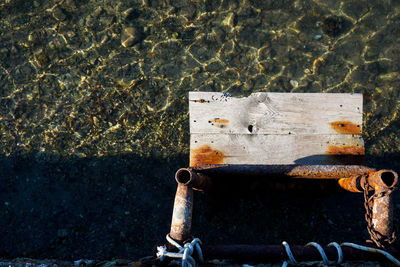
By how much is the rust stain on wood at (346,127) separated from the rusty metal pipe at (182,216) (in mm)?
2208

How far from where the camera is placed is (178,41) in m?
5.66

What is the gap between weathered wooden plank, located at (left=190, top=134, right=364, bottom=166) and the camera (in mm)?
4262

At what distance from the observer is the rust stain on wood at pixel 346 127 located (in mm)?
4328

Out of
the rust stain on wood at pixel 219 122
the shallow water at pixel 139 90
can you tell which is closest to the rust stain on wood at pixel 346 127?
the shallow water at pixel 139 90

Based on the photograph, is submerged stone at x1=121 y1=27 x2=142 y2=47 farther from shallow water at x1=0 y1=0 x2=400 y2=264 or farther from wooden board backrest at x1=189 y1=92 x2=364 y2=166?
wooden board backrest at x1=189 y1=92 x2=364 y2=166

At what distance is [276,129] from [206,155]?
99 centimetres

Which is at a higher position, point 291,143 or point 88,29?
point 88,29

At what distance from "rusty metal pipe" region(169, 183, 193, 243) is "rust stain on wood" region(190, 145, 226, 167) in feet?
2.71

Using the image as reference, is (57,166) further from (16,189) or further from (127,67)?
(127,67)

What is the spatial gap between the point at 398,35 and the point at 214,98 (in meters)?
3.64

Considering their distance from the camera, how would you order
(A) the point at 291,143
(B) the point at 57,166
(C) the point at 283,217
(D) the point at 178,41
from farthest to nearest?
(D) the point at 178,41 < (B) the point at 57,166 < (C) the point at 283,217 < (A) the point at 291,143

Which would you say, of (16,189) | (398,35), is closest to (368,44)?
(398,35)

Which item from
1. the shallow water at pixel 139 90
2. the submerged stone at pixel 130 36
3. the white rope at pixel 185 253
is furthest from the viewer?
the submerged stone at pixel 130 36

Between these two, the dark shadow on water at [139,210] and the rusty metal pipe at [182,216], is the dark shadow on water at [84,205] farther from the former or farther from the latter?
the rusty metal pipe at [182,216]
